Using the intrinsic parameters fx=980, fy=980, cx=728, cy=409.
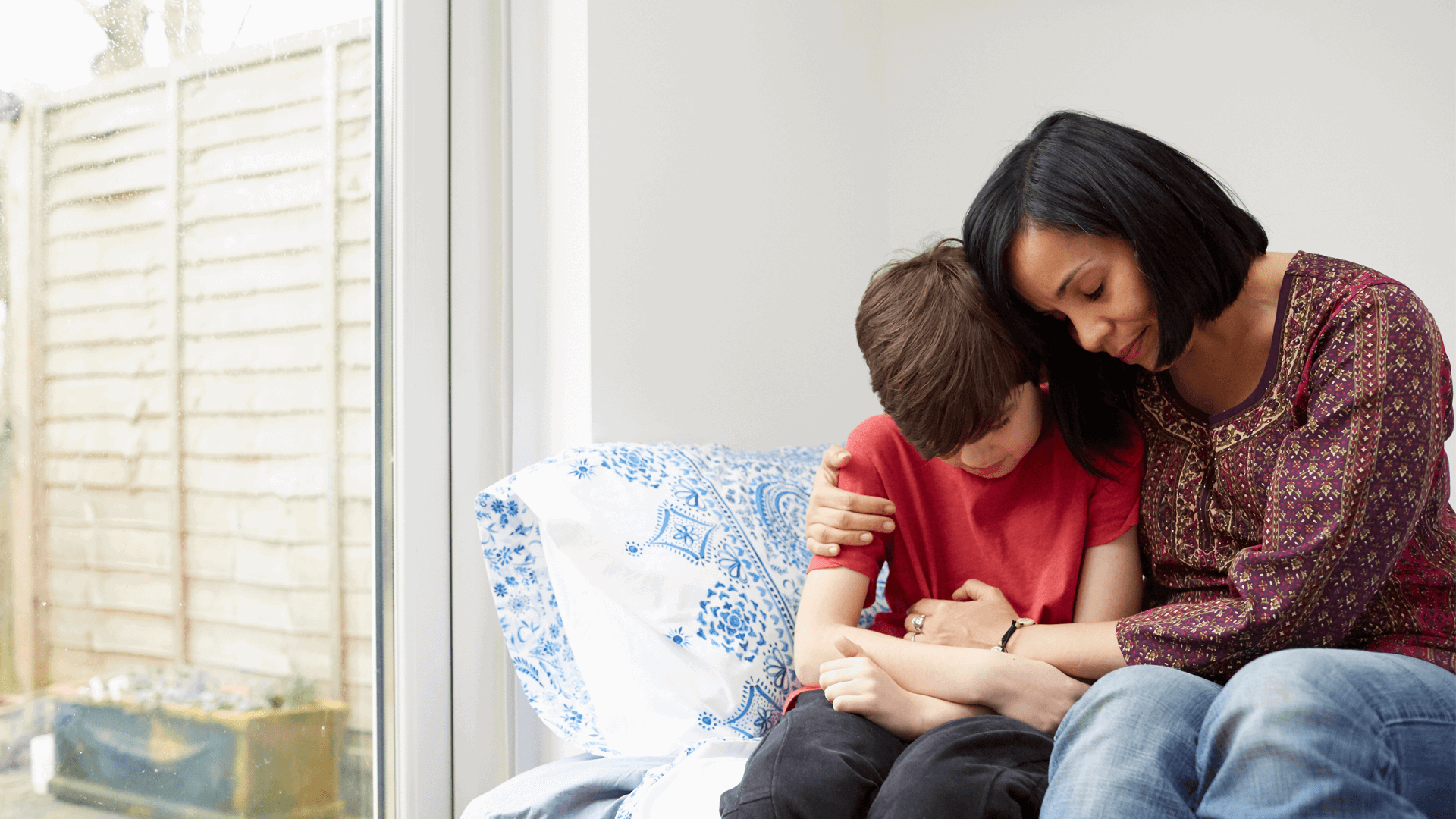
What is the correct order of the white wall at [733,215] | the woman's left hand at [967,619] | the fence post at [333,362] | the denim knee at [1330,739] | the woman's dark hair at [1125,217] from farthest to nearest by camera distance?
1. the white wall at [733,215]
2. the fence post at [333,362]
3. the woman's left hand at [967,619]
4. the woman's dark hair at [1125,217]
5. the denim knee at [1330,739]

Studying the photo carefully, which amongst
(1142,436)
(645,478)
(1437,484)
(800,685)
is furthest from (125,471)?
(1437,484)

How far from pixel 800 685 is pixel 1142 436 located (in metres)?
0.45

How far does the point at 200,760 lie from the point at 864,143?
158cm

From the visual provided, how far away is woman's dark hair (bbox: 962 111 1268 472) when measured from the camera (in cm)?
86

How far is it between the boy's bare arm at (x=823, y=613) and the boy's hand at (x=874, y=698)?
0.07 m

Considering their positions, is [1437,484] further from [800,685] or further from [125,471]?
[125,471]

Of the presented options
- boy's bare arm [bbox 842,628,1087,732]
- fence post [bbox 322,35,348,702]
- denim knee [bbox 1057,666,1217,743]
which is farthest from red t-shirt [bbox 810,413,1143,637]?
fence post [bbox 322,35,348,702]

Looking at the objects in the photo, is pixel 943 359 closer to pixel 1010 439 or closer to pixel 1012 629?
pixel 1010 439

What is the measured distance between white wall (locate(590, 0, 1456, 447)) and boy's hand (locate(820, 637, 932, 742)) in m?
Result: 0.54

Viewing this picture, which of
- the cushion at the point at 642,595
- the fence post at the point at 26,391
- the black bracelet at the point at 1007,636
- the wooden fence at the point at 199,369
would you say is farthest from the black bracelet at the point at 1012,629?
the fence post at the point at 26,391

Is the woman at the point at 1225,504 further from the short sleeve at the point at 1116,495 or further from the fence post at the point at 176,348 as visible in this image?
the fence post at the point at 176,348

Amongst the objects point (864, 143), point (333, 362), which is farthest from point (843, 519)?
point (864, 143)

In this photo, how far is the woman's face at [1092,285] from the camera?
0.88 m

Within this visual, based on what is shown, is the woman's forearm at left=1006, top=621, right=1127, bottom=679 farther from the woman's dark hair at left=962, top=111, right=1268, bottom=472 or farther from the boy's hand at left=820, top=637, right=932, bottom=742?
the woman's dark hair at left=962, top=111, right=1268, bottom=472
